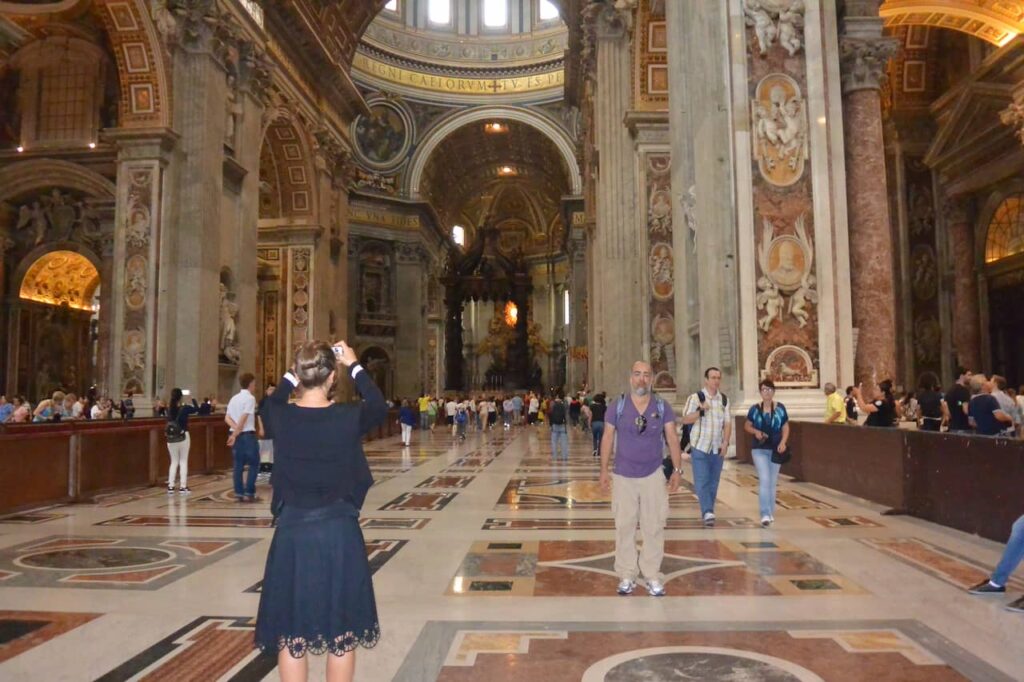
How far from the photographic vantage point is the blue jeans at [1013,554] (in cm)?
425

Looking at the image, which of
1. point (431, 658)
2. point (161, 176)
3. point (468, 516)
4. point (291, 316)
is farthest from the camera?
Result: point (291, 316)

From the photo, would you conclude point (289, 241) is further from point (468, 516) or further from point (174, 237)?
point (468, 516)

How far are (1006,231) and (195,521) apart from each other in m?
19.5

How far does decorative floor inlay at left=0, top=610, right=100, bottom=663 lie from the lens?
367cm

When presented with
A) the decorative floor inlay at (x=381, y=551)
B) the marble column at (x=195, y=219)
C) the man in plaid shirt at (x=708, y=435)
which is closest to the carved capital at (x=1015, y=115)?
the man in plaid shirt at (x=708, y=435)

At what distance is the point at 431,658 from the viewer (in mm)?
3457

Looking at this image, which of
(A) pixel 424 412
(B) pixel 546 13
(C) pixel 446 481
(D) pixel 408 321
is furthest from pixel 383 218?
(C) pixel 446 481

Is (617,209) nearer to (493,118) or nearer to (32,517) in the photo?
(32,517)

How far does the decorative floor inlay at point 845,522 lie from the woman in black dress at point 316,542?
17.1ft

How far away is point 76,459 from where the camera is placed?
9352 millimetres

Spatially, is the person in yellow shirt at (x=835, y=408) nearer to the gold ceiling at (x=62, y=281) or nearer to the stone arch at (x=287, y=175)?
the gold ceiling at (x=62, y=281)

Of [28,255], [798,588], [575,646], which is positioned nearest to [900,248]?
[798,588]

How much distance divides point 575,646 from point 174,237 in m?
16.1

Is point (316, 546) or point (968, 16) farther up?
point (968, 16)
